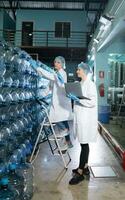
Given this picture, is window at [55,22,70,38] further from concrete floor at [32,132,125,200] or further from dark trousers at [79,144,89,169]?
dark trousers at [79,144,89,169]

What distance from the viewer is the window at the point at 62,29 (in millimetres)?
18688

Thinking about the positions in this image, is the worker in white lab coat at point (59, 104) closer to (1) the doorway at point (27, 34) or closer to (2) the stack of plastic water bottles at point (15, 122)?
(2) the stack of plastic water bottles at point (15, 122)

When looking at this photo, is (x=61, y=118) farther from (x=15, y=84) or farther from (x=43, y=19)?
(x=43, y=19)

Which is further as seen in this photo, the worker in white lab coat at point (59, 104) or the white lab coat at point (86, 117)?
the worker in white lab coat at point (59, 104)

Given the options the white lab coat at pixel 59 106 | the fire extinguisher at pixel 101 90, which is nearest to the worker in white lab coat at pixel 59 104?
the white lab coat at pixel 59 106

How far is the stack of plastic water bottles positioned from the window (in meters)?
14.0

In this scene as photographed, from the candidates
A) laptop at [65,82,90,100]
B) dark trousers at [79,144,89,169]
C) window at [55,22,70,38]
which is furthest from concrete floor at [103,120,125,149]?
window at [55,22,70,38]

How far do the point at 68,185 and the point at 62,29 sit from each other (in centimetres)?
1544

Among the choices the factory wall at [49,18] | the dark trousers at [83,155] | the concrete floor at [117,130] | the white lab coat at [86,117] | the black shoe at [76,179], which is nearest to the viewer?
the black shoe at [76,179]

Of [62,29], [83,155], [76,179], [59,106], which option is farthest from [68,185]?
[62,29]

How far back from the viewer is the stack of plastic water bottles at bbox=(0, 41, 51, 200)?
3461 millimetres

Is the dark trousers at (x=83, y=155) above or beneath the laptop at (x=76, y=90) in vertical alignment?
beneath

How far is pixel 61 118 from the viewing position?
5113 millimetres

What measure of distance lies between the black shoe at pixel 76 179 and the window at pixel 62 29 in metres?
15.0
